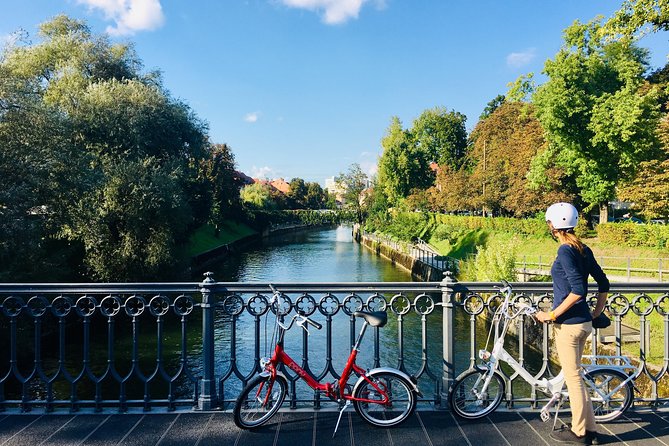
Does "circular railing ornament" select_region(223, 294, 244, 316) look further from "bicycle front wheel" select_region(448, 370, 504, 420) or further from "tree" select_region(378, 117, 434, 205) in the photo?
"tree" select_region(378, 117, 434, 205)

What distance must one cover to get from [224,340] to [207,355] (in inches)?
537

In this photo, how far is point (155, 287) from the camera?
184 inches

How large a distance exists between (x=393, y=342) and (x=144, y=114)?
1448 cm

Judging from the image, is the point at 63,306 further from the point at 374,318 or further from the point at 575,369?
the point at 575,369

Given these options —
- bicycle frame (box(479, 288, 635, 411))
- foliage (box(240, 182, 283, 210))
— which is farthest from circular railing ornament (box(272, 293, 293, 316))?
foliage (box(240, 182, 283, 210))

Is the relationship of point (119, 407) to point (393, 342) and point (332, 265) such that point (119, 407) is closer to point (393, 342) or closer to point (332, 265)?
point (393, 342)

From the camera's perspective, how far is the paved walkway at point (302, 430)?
4.00 m

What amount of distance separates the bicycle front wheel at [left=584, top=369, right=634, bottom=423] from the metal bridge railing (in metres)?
0.38

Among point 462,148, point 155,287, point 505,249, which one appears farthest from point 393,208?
point 155,287

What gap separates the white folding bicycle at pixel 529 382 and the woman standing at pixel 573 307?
0.35 metres

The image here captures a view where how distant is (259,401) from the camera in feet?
14.3

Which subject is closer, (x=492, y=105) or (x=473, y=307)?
(x=473, y=307)

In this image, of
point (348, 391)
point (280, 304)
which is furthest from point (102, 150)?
point (348, 391)

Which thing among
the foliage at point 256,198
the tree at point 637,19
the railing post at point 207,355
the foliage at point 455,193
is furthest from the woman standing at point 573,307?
the foliage at point 256,198
